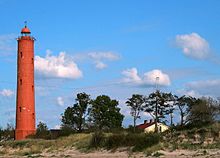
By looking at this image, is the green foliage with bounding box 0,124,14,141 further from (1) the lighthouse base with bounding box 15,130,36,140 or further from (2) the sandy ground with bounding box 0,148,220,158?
(2) the sandy ground with bounding box 0,148,220,158

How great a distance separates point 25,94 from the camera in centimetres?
7450

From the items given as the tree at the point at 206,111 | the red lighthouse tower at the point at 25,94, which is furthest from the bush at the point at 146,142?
the red lighthouse tower at the point at 25,94

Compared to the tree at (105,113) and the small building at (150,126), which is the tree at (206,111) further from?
the tree at (105,113)

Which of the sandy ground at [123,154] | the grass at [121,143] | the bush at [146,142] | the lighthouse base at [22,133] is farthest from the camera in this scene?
the lighthouse base at [22,133]

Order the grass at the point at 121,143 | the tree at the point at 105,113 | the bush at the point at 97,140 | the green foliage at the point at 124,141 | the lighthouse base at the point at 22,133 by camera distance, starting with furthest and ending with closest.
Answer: the tree at the point at 105,113 < the lighthouse base at the point at 22,133 < the bush at the point at 97,140 < the green foliage at the point at 124,141 < the grass at the point at 121,143

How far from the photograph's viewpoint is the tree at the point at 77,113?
315 feet

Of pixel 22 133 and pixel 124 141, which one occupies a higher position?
pixel 22 133

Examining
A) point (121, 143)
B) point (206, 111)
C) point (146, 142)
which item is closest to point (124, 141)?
point (121, 143)

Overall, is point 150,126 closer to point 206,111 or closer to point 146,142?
point 206,111

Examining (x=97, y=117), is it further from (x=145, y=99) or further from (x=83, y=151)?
(x=83, y=151)

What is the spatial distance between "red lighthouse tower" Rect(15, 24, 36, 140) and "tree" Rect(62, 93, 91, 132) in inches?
804

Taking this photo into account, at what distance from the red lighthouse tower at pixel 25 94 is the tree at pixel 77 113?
20.4 meters

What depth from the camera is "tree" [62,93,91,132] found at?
96.0 m

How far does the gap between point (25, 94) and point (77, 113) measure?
77.4ft
